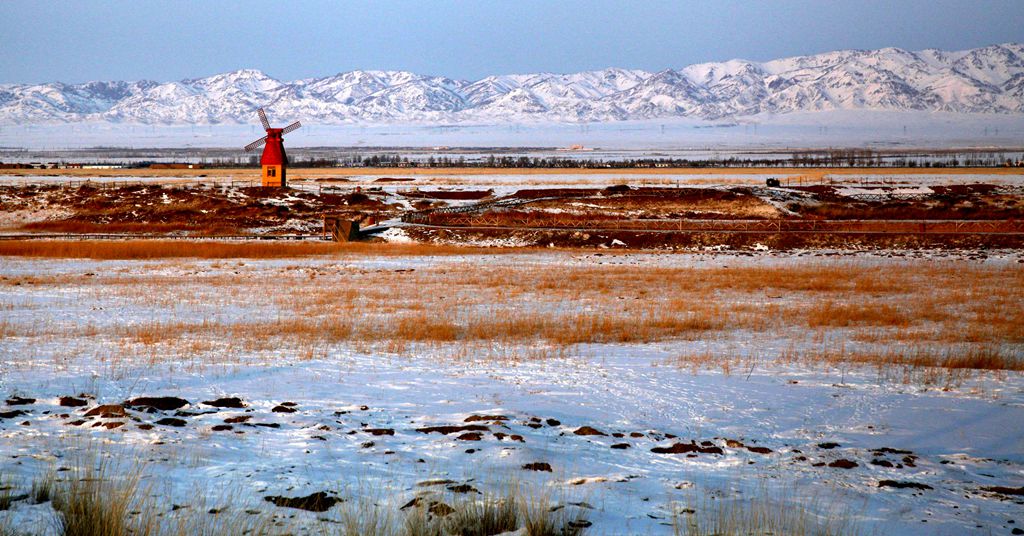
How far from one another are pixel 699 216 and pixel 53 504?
209 ft

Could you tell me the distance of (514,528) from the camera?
8469 mm

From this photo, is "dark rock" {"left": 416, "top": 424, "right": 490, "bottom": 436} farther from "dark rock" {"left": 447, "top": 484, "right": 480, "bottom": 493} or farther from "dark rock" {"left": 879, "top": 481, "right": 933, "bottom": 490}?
"dark rock" {"left": 879, "top": 481, "right": 933, "bottom": 490}

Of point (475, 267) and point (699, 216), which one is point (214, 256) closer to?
point (475, 267)

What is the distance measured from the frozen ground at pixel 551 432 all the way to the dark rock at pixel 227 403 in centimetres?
13

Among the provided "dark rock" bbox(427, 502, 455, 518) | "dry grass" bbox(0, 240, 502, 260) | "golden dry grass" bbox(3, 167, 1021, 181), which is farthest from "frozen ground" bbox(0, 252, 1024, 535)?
"golden dry grass" bbox(3, 167, 1021, 181)

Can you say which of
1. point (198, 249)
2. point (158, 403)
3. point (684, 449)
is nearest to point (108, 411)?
point (158, 403)

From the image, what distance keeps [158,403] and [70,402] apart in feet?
4.04

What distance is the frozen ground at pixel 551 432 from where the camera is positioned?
9695mm

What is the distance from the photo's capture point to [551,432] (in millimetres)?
12586

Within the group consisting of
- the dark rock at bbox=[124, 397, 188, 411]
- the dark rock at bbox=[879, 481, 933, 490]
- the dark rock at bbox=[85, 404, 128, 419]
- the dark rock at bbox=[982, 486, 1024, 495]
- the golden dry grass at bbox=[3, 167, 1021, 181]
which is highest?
the golden dry grass at bbox=[3, 167, 1021, 181]

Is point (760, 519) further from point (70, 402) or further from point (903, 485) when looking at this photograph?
point (70, 402)

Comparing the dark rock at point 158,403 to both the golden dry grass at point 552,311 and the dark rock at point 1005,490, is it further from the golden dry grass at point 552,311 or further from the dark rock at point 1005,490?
the dark rock at point 1005,490

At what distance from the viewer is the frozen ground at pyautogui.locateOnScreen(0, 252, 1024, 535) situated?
382 inches

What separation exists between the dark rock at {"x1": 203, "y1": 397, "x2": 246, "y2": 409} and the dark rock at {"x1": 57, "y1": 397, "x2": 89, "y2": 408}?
1.72 m
